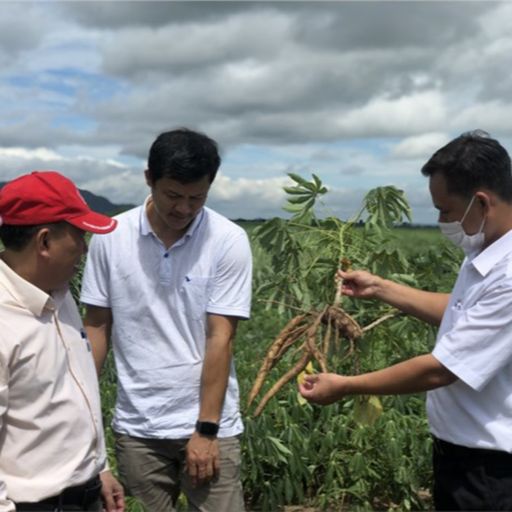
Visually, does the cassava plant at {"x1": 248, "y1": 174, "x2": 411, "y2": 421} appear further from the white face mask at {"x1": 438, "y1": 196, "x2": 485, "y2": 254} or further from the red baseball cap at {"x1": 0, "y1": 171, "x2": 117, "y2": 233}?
the red baseball cap at {"x1": 0, "y1": 171, "x2": 117, "y2": 233}

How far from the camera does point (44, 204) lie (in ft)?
6.33

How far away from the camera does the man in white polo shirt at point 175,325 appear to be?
2531 millimetres

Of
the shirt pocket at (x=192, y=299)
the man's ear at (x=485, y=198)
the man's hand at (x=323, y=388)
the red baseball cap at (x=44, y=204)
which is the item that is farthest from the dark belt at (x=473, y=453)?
the red baseball cap at (x=44, y=204)

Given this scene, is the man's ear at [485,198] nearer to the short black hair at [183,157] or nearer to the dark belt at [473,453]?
the dark belt at [473,453]

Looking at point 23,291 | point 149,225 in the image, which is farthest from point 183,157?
point 23,291

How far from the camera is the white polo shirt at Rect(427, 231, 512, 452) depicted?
2.12 metres

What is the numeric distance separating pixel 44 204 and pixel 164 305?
719 mm

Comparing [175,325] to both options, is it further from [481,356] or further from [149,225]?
[481,356]

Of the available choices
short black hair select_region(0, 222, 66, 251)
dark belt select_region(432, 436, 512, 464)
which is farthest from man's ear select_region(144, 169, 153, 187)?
dark belt select_region(432, 436, 512, 464)

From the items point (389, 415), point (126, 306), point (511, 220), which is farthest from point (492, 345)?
point (389, 415)

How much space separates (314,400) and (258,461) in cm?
182

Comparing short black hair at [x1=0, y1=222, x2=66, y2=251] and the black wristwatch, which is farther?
the black wristwatch

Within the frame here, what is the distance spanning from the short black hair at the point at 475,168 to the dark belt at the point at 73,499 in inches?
46.9

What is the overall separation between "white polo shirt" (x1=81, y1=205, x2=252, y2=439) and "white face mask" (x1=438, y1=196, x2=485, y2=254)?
65cm
